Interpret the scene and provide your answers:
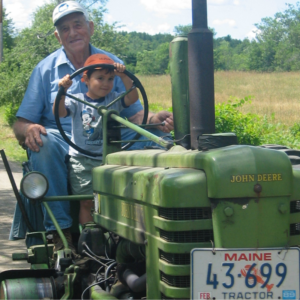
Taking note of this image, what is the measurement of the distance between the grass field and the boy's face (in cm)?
984

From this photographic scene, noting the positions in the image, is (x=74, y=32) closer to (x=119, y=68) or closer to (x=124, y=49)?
(x=119, y=68)

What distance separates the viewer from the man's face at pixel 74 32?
14.5ft

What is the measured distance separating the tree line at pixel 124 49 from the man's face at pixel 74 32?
472 centimetres

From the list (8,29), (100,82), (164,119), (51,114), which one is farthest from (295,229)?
(8,29)

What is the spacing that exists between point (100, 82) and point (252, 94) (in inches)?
817

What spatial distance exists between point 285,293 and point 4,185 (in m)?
8.27

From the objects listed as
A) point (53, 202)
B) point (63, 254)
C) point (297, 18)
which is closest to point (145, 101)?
point (53, 202)

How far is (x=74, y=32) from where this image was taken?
174 inches

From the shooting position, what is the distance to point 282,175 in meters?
2.24

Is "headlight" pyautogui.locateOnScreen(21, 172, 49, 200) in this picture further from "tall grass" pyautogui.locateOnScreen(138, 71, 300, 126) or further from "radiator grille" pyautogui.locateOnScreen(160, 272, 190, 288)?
"tall grass" pyautogui.locateOnScreen(138, 71, 300, 126)

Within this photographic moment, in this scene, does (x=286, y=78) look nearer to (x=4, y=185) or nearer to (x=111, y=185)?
(x=4, y=185)

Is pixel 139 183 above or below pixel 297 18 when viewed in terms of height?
below

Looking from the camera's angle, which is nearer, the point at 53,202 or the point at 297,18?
the point at 53,202

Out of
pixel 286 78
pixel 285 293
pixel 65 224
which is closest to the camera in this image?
pixel 285 293
